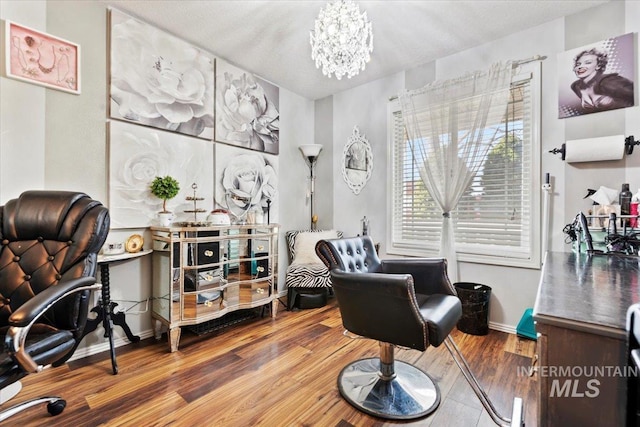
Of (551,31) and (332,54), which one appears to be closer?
(332,54)

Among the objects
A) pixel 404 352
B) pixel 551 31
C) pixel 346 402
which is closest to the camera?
pixel 346 402

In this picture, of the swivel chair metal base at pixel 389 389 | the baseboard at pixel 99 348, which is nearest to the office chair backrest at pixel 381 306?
the swivel chair metal base at pixel 389 389

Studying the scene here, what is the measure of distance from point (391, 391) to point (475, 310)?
1.24 metres

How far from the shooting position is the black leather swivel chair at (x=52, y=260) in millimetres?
1340

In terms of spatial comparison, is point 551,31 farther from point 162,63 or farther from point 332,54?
point 162,63

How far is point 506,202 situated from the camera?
8.35 feet

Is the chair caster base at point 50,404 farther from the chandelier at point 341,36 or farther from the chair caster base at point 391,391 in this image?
the chandelier at point 341,36

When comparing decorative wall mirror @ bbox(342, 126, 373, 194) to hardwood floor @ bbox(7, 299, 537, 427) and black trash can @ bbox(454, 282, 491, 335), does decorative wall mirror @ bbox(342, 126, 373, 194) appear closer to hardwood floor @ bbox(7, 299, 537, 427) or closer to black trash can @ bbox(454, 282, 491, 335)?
black trash can @ bbox(454, 282, 491, 335)

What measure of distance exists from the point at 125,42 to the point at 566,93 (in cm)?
357

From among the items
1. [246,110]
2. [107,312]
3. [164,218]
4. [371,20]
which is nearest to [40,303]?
[107,312]

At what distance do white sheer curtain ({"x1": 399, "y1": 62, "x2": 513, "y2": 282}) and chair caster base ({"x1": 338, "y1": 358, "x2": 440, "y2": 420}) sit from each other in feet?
4.08

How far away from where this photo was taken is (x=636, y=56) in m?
A: 2.00

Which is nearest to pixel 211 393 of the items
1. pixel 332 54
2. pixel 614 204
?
pixel 332 54

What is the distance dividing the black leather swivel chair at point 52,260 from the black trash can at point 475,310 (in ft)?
8.72
